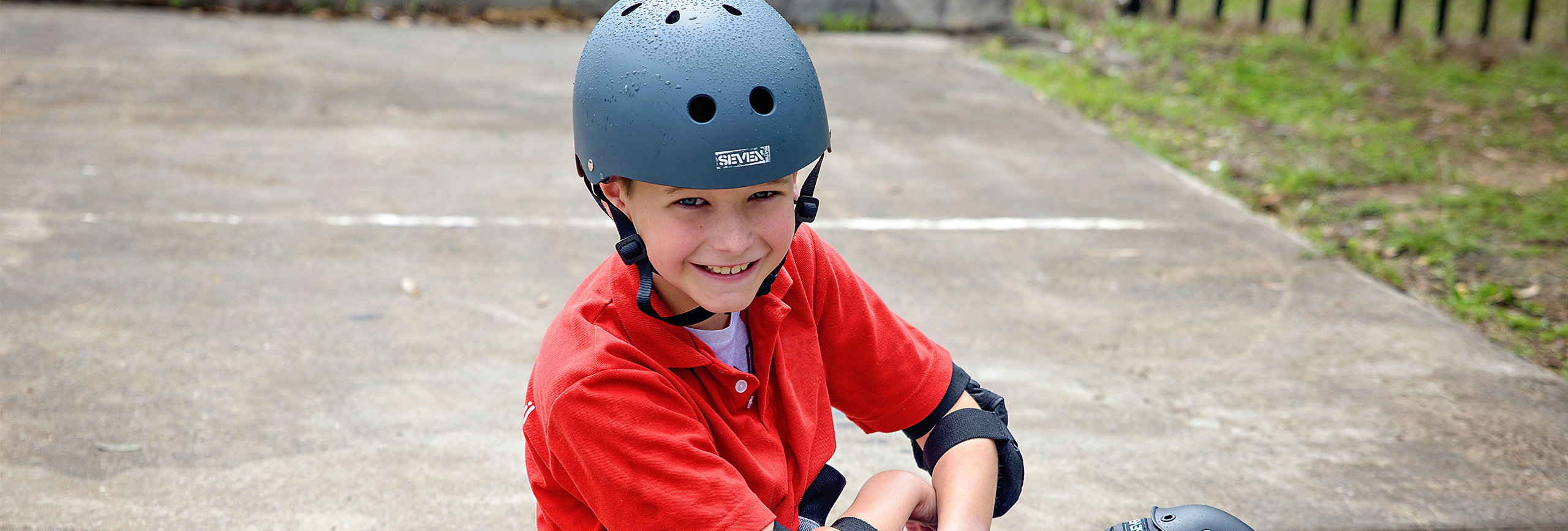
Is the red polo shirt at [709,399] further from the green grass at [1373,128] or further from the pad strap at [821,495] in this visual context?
the green grass at [1373,128]

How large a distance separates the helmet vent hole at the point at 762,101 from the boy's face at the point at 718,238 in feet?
0.34

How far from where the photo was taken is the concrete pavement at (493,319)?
2895 millimetres

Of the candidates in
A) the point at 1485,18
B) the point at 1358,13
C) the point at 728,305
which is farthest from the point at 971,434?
the point at 1358,13

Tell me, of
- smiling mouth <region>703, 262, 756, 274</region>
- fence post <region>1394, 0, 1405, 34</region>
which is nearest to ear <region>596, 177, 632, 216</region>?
smiling mouth <region>703, 262, 756, 274</region>

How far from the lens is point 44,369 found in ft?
10.9

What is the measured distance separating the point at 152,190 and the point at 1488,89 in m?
7.65

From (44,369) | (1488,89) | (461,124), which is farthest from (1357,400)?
(1488,89)

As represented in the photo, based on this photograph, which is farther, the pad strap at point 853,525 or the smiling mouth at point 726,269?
the pad strap at point 853,525

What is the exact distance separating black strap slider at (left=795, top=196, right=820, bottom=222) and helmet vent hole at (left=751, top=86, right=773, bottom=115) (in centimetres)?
16

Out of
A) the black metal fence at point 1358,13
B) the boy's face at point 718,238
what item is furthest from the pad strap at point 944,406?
the black metal fence at point 1358,13

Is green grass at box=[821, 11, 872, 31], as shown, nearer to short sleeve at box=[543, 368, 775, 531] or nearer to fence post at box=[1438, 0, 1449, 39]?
fence post at box=[1438, 0, 1449, 39]

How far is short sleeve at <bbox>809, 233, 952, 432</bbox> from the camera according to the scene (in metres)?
1.95

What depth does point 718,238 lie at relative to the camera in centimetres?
164

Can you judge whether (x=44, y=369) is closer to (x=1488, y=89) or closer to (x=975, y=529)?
(x=975, y=529)
